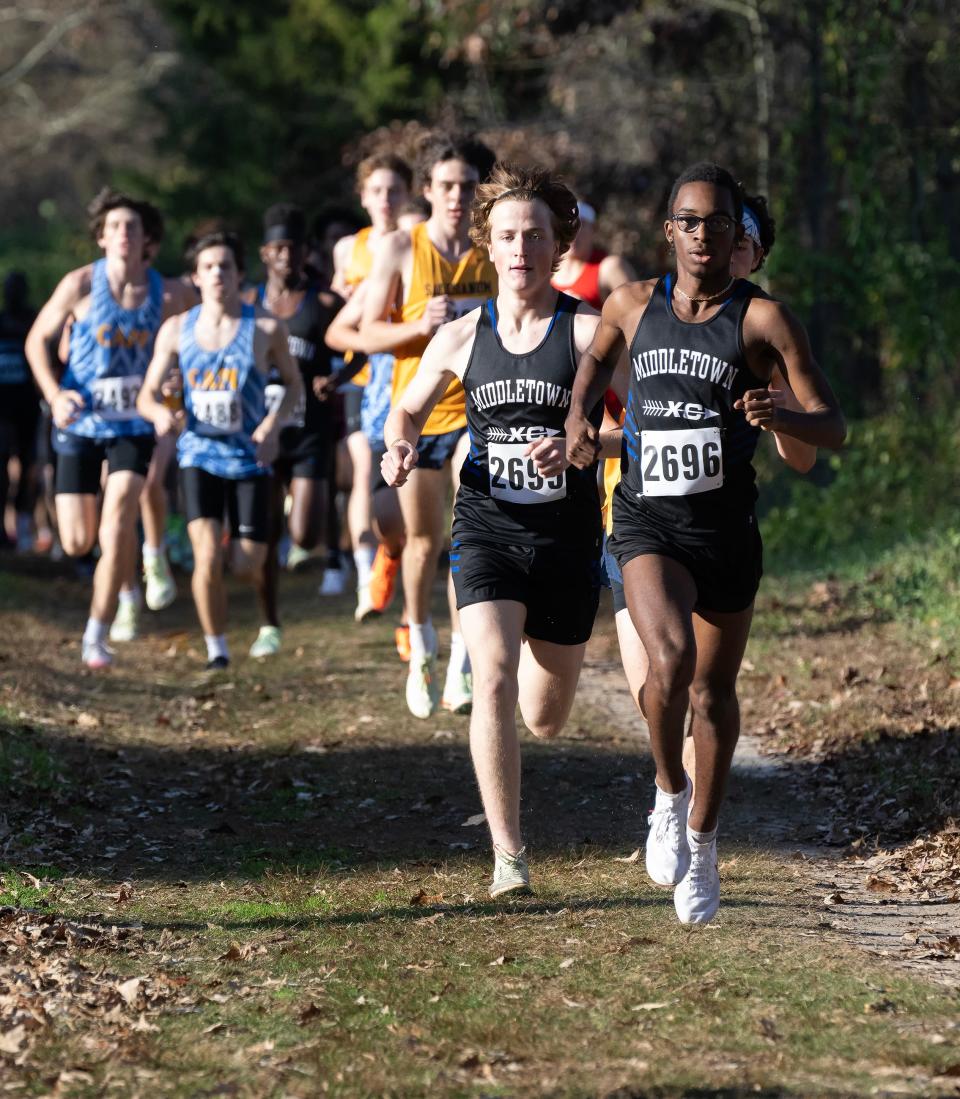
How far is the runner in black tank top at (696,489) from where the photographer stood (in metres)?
5.22

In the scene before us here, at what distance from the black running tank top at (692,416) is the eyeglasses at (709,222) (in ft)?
0.55

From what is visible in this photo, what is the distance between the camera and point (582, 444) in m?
5.53

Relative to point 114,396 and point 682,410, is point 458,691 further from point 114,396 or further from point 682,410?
point 682,410

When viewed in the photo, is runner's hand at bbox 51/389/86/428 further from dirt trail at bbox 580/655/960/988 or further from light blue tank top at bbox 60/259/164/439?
dirt trail at bbox 580/655/960/988

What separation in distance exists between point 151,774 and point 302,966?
122 inches

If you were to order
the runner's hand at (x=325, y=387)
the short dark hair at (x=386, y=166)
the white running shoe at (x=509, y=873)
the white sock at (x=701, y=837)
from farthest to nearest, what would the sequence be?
the short dark hair at (x=386, y=166) < the runner's hand at (x=325, y=387) < the white running shoe at (x=509, y=873) < the white sock at (x=701, y=837)

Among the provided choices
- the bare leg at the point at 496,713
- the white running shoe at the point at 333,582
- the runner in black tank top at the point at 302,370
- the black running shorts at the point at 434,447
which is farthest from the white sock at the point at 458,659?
the white running shoe at the point at 333,582

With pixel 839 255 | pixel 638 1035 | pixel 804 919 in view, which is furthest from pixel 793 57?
pixel 638 1035

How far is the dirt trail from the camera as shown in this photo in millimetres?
5332

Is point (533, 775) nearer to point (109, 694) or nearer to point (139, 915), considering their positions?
point (139, 915)

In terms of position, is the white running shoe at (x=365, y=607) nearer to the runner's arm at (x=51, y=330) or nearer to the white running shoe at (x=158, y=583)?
the white running shoe at (x=158, y=583)

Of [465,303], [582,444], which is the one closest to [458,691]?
[465,303]

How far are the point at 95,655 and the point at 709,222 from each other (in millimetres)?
6066

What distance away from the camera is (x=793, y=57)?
59.0 feet
